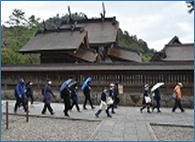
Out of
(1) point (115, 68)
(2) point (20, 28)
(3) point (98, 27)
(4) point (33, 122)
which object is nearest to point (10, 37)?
(2) point (20, 28)

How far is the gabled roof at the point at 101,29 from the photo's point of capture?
2467cm

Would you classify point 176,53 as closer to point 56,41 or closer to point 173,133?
point 56,41

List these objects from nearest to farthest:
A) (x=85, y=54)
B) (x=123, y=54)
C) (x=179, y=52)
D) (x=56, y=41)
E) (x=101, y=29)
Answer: (x=56, y=41) → (x=85, y=54) → (x=179, y=52) → (x=123, y=54) → (x=101, y=29)

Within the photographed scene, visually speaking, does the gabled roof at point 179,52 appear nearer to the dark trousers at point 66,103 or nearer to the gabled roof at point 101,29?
the gabled roof at point 101,29

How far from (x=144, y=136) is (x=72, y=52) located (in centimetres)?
1423

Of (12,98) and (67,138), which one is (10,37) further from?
(67,138)

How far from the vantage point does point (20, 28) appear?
3612cm

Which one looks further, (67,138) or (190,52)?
(190,52)

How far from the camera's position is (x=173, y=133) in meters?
7.74

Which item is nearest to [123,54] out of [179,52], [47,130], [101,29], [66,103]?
[101,29]

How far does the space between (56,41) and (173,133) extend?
625 inches

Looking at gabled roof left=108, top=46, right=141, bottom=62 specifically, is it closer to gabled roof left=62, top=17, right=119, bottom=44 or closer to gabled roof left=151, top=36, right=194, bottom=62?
gabled roof left=62, top=17, right=119, bottom=44

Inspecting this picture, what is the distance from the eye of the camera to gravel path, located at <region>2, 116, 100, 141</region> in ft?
22.5

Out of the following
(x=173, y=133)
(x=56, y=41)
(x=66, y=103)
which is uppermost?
(x=56, y=41)
